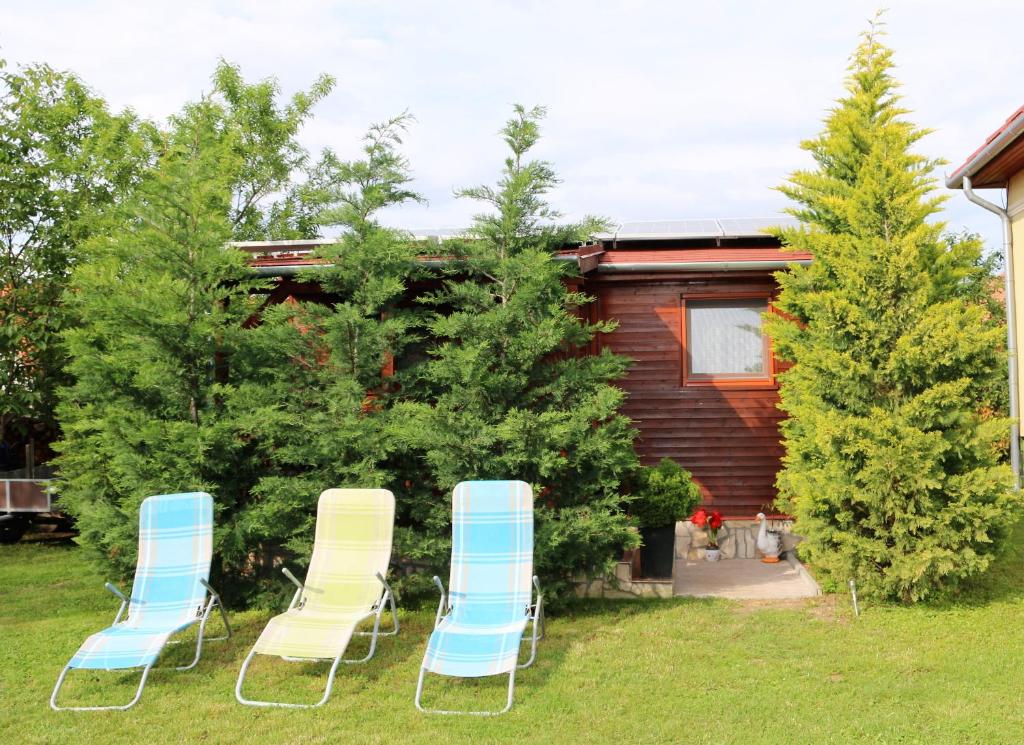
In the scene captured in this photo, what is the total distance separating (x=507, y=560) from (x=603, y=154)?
26.7 feet

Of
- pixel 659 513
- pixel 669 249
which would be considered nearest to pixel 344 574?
pixel 659 513

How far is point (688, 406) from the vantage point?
32.7 feet

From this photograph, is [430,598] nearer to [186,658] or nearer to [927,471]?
[186,658]

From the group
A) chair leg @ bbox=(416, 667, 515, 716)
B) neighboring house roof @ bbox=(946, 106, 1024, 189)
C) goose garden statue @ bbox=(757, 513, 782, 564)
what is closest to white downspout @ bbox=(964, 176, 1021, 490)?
neighboring house roof @ bbox=(946, 106, 1024, 189)

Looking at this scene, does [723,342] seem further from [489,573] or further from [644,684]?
[644,684]

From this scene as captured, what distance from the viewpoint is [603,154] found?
12.6 metres

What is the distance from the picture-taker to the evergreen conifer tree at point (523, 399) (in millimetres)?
6922

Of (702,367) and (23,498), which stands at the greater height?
(702,367)

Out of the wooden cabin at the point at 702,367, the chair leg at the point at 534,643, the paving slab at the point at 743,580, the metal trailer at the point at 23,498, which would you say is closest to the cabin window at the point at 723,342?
the wooden cabin at the point at 702,367

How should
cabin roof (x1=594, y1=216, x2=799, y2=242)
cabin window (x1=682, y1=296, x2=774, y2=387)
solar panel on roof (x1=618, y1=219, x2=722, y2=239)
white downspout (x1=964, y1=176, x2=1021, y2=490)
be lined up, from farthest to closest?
solar panel on roof (x1=618, y1=219, x2=722, y2=239) → cabin roof (x1=594, y1=216, x2=799, y2=242) → cabin window (x1=682, y1=296, x2=774, y2=387) → white downspout (x1=964, y1=176, x2=1021, y2=490)

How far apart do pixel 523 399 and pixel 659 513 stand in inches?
64.6

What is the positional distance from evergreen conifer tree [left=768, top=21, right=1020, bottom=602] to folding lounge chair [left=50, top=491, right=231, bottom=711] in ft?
16.5

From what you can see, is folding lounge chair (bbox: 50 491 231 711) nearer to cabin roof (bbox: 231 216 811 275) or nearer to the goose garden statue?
cabin roof (bbox: 231 216 811 275)

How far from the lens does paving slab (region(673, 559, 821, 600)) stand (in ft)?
24.6
